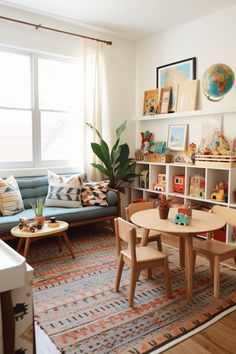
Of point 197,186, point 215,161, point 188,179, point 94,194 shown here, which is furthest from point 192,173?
point 94,194

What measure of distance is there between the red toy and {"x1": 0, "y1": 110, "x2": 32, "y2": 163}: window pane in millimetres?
2011

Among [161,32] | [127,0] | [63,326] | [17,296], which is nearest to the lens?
[17,296]

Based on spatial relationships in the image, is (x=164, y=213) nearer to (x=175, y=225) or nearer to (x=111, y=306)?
(x=175, y=225)

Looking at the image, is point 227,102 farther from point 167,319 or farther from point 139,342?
point 139,342

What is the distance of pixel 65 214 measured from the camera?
3496mm

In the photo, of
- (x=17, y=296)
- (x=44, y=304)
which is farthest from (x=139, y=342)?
(x=17, y=296)

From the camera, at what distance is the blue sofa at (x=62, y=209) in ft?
11.4

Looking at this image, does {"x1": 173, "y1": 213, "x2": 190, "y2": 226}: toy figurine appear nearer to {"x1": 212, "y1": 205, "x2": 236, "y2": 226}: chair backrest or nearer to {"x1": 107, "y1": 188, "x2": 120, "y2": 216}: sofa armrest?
{"x1": 212, "y1": 205, "x2": 236, "y2": 226}: chair backrest

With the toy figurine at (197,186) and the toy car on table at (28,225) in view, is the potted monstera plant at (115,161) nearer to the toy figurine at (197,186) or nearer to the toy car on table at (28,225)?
the toy figurine at (197,186)

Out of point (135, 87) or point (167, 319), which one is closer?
point (167, 319)

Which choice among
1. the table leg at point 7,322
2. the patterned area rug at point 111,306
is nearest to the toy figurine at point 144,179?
the patterned area rug at point 111,306

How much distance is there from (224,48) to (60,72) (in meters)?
2.20

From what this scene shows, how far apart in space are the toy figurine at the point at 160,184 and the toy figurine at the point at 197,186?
492 millimetres

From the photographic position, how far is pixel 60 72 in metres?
4.27
